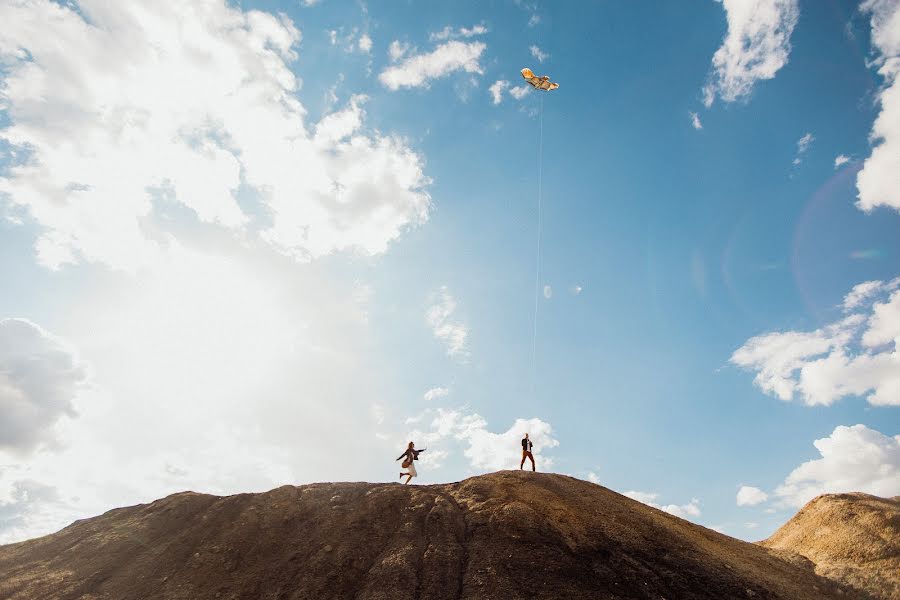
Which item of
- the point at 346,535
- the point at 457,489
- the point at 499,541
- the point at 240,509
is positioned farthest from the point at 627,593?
the point at 240,509

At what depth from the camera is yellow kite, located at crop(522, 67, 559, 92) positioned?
41.1 m

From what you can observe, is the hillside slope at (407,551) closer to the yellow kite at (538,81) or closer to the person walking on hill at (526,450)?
the person walking on hill at (526,450)

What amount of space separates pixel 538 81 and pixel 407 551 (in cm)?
3590

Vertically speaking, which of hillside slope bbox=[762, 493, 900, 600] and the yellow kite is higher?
the yellow kite

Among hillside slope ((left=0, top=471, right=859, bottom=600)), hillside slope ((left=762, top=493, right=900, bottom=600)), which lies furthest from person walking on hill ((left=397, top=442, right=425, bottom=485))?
hillside slope ((left=762, top=493, right=900, bottom=600))

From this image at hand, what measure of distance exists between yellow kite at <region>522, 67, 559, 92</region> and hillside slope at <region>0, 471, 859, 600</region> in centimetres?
3053

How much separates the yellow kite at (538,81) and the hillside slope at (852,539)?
112ft

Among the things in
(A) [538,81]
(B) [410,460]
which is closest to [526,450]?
(B) [410,460]

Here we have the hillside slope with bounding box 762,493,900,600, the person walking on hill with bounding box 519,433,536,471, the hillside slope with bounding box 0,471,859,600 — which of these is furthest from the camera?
the person walking on hill with bounding box 519,433,536,471

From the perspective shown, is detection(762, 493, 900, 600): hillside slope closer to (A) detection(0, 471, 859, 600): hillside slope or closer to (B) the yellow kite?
(A) detection(0, 471, 859, 600): hillside slope

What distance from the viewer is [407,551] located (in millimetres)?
22609

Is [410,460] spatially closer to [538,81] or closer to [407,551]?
[407,551]

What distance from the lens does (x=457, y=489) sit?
28.1 metres

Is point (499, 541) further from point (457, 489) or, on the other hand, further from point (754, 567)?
point (754, 567)
